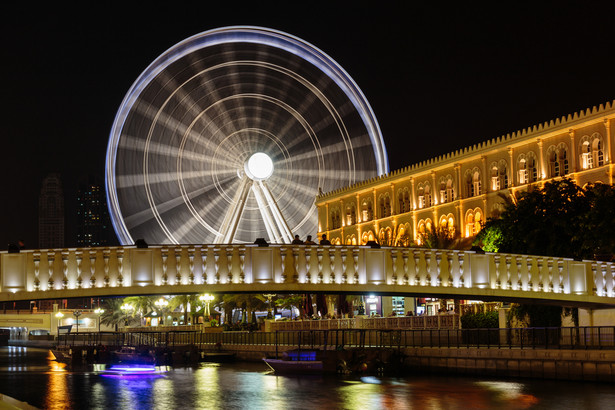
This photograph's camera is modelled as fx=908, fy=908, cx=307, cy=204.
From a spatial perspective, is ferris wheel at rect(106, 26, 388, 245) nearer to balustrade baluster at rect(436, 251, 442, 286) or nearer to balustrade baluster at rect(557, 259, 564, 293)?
balustrade baluster at rect(557, 259, 564, 293)

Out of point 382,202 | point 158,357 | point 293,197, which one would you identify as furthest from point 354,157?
point 382,202

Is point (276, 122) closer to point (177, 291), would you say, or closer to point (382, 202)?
point (177, 291)

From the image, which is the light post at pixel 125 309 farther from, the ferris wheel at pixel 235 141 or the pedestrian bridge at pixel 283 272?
the pedestrian bridge at pixel 283 272

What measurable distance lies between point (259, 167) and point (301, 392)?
2491 centimetres

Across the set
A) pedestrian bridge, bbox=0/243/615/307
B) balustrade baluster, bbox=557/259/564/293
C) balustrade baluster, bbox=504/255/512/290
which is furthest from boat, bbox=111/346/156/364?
balustrade baluster, bbox=557/259/564/293

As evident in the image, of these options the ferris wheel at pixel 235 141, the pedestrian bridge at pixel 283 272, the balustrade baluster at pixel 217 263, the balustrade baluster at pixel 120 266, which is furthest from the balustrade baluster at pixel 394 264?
the ferris wheel at pixel 235 141

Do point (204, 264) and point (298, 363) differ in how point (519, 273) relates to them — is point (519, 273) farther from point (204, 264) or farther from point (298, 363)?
point (298, 363)

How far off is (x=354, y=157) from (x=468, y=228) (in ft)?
103

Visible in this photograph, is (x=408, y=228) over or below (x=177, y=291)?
over

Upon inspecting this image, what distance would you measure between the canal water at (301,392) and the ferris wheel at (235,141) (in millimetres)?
12889

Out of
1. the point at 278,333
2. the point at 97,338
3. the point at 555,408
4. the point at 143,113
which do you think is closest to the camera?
the point at 555,408

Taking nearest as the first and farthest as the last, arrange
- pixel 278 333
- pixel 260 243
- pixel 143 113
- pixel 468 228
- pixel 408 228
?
pixel 260 243
pixel 143 113
pixel 278 333
pixel 468 228
pixel 408 228

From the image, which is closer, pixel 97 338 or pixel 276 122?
pixel 276 122

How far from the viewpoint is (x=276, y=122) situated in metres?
65.6
